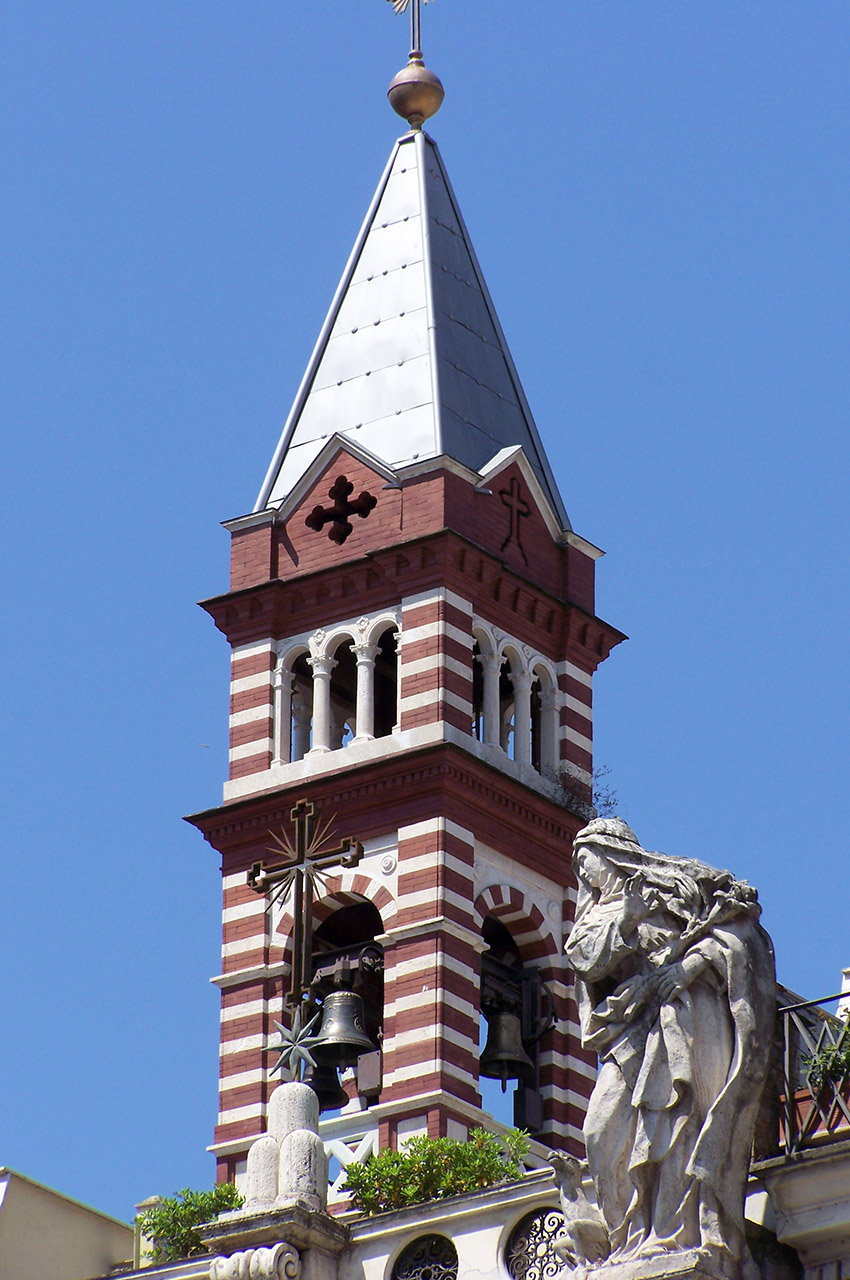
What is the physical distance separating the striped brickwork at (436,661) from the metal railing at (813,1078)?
2015 centimetres

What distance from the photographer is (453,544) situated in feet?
170

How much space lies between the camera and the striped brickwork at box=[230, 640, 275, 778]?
172ft

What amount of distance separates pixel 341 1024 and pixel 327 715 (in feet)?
22.4

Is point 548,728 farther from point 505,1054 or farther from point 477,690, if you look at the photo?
point 505,1054

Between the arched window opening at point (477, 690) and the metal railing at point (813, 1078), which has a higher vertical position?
the arched window opening at point (477, 690)

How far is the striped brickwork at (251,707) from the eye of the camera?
52.4m

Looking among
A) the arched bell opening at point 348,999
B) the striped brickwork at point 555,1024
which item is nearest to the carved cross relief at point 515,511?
the striped brickwork at point 555,1024

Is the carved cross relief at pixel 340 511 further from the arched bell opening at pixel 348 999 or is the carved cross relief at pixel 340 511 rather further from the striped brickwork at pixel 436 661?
the arched bell opening at pixel 348 999

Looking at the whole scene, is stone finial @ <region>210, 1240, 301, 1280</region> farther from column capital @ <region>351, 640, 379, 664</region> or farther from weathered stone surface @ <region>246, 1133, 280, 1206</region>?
column capital @ <region>351, 640, 379, 664</region>

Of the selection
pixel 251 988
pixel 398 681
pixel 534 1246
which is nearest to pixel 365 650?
pixel 398 681

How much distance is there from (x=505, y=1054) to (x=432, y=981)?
1.73 m

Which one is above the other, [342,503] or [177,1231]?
[342,503]

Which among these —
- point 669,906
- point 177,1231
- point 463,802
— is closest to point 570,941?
point 669,906

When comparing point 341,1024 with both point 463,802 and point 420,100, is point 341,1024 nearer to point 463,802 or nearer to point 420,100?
point 463,802
